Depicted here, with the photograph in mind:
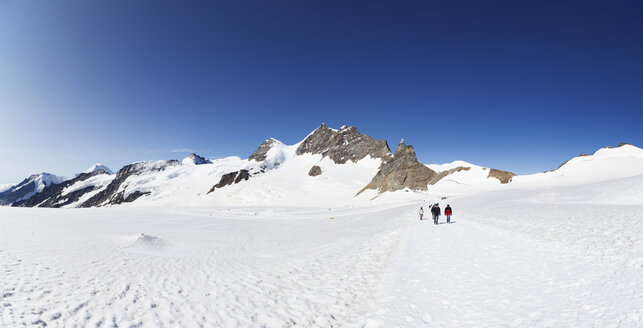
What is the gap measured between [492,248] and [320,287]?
30.8ft

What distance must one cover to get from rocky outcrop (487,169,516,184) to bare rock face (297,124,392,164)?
56.9 meters

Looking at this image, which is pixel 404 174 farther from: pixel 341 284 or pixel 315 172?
pixel 341 284

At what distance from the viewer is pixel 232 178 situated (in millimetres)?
154250

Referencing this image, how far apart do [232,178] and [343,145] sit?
69171 mm

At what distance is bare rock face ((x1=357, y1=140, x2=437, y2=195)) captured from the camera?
261 ft

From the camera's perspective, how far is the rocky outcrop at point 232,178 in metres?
151

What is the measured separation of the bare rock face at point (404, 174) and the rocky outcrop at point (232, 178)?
86.1 meters

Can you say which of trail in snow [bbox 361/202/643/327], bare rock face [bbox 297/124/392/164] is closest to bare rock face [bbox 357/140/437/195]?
bare rock face [bbox 297/124/392/164]

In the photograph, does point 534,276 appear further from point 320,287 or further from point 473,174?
point 473,174

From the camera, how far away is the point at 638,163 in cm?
6606

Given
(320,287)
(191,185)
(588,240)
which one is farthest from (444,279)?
(191,185)

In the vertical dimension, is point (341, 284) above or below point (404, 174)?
below

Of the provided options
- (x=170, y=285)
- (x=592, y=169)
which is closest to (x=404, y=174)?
(x=592, y=169)

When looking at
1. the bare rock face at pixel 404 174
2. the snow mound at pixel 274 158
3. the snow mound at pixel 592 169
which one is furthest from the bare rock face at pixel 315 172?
the snow mound at pixel 592 169
